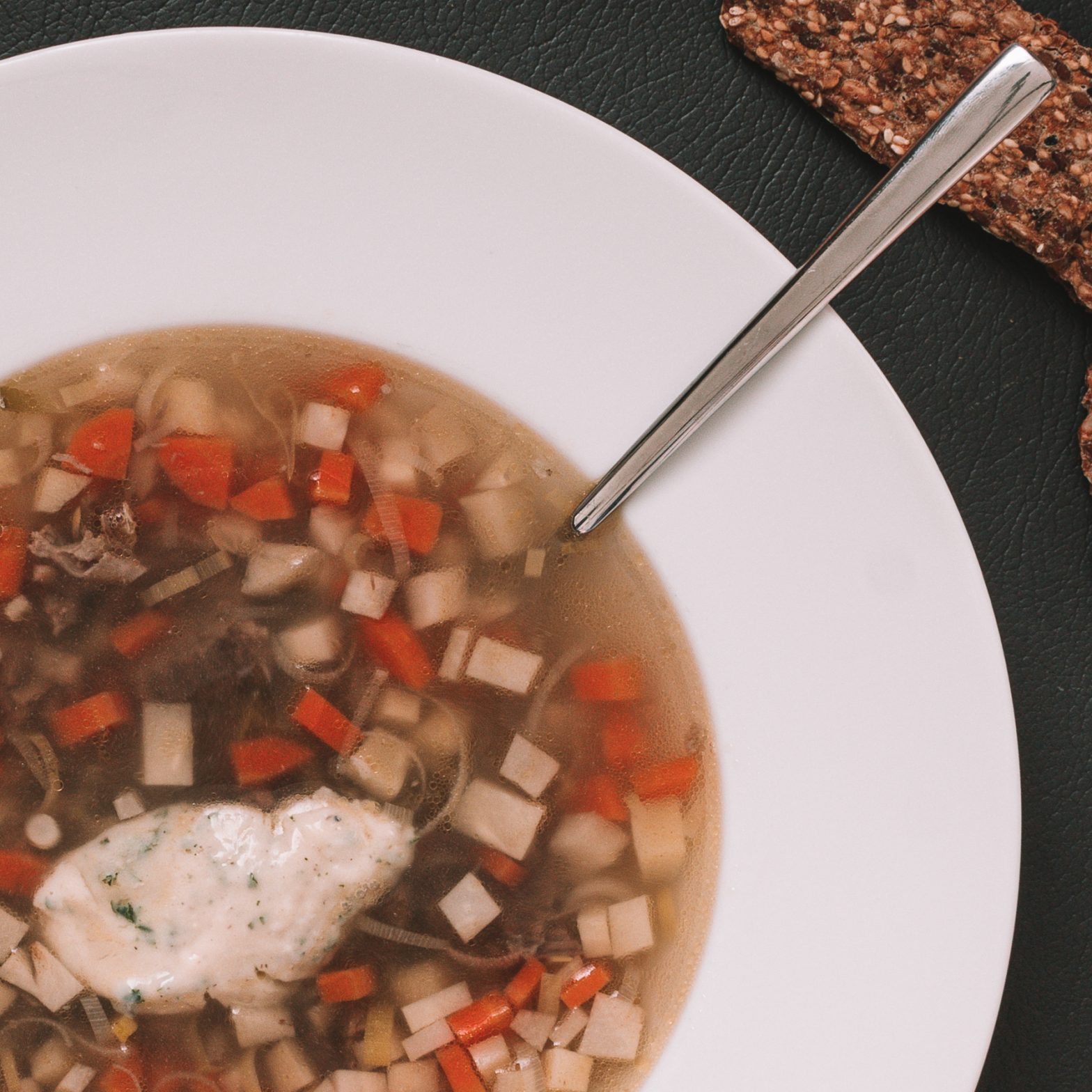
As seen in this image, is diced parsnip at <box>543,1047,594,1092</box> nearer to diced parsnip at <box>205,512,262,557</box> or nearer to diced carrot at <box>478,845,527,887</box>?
diced carrot at <box>478,845,527,887</box>

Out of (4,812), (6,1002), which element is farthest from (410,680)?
(6,1002)

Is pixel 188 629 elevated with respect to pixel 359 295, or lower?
lower

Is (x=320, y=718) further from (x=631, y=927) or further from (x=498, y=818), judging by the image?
(x=631, y=927)

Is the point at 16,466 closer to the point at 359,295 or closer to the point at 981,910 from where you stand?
the point at 359,295

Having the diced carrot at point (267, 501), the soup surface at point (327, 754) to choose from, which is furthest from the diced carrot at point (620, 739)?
the diced carrot at point (267, 501)

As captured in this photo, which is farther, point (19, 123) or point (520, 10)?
point (520, 10)

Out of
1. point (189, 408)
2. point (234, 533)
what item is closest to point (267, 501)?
point (234, 533)
